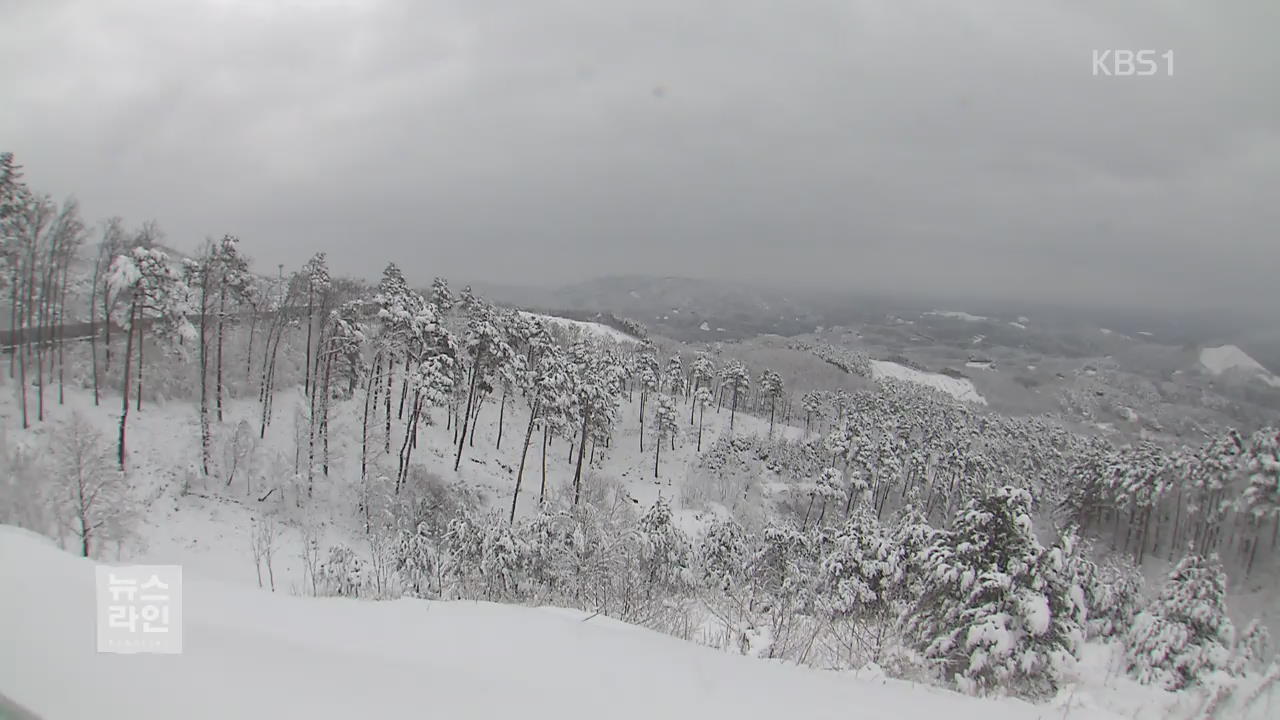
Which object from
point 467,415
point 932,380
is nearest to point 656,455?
point 467,415

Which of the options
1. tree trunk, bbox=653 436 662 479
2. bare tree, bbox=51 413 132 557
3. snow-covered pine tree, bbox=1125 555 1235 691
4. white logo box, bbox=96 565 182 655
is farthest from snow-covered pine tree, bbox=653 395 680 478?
white logo box, bbox=96 565 182 655

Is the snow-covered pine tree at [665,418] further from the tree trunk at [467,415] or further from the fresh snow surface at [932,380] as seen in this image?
the fresh snow surface at [932,380]

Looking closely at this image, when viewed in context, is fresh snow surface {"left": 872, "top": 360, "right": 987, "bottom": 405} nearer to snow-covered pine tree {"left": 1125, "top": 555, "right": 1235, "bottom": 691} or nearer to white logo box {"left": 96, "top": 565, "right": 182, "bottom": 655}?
snow-covered pine tree {"left": 1125, "top": 555, "right": 1235, "bottom": 691}

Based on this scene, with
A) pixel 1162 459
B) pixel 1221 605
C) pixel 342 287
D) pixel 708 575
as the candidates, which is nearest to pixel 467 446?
pixel 342 287

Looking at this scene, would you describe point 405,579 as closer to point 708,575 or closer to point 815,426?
point 708,575

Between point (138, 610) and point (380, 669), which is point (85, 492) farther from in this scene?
point (380, 669)

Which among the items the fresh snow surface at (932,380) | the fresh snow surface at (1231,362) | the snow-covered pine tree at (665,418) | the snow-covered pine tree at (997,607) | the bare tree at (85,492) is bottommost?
the fresh snow surface at (932,380)

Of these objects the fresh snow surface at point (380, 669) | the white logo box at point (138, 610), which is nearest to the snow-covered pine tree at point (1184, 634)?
the fresh snow surface at point (380, 669)
